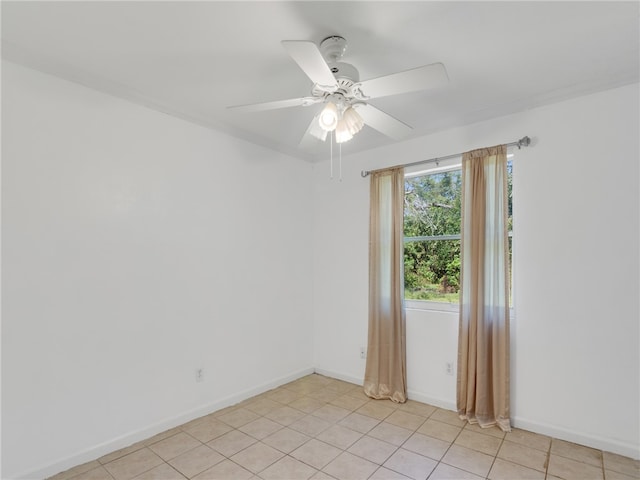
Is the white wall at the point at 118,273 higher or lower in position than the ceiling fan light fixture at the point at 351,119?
lower

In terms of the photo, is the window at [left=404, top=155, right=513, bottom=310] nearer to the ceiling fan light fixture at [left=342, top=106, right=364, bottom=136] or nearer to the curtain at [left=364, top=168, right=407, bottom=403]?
the curtain at [left=364, top=168, right=407, bottom=403]

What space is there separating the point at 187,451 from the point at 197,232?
5.30 feet

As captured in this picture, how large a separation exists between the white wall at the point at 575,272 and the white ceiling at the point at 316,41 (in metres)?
0.26

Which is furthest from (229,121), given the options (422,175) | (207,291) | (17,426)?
(17,426)

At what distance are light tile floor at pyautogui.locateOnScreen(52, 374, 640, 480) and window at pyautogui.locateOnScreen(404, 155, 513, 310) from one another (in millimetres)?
1027

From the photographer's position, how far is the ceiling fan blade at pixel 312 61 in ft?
4.71

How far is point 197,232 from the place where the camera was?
292 centimetres

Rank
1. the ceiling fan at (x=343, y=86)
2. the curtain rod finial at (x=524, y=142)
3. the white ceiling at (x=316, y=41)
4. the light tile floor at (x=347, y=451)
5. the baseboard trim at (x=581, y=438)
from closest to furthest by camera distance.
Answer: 1. the ceiling fan at (x=343, y=86)
2. the white ceiling at (x=316, y=41)
3. the light tile floor at (x=347, y=451)
4. the baseboard trim at (x=581, y=438)
5. the curtain rod finial at (x=524, y=142)

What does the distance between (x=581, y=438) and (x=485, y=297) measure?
1.10 metres

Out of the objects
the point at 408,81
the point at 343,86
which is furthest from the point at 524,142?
the point at 343,86

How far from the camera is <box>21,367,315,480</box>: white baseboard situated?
2.05 meters

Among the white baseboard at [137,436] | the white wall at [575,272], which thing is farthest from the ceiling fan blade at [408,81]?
the white baseboard at [137,436]

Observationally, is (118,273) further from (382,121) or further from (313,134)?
(382,121)

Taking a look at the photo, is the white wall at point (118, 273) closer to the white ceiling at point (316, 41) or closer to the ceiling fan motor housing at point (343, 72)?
the white ceiling at point (316, 41)
